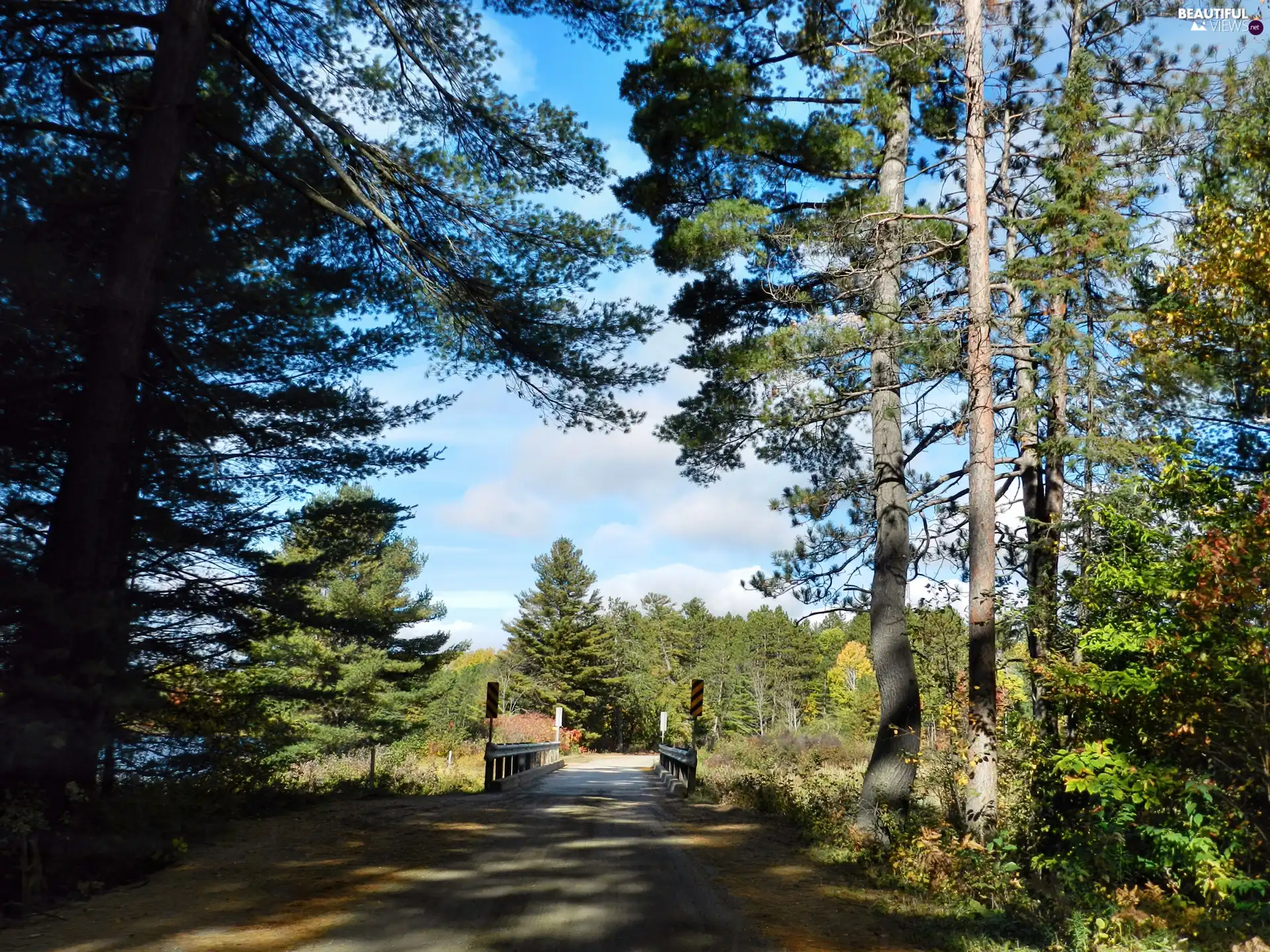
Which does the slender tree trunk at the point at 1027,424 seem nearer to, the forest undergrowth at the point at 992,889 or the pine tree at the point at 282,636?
the forest undergrowth at the point at 992,889

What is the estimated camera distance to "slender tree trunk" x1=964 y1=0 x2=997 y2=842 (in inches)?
382

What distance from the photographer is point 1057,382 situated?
1231 cm

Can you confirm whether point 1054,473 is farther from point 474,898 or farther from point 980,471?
point 474,898

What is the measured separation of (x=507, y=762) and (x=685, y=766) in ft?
14.4

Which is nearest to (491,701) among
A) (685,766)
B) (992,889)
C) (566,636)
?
(685,766)

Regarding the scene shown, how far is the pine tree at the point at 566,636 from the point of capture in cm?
5906

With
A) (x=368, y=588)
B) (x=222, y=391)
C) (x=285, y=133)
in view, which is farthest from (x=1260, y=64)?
(x=368, y=588)

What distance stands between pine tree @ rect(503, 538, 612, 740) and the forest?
44.0 meters

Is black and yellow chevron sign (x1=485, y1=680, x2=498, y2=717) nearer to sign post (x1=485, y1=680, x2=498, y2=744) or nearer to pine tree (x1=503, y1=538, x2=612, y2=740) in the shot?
sign post (x1=485, y1=680, x2=498, y2=744)

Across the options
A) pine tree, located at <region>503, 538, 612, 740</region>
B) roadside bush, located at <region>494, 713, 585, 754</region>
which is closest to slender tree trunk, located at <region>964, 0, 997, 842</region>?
roadside bush, located at <region>494, 713, 585, 754</region>

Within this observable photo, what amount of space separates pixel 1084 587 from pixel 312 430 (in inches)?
388

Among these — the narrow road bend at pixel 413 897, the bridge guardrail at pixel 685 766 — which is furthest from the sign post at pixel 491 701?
the narrow road bend at pixel 413 897

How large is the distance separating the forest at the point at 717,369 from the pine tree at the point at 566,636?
44.0m

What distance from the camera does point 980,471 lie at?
10.7m
